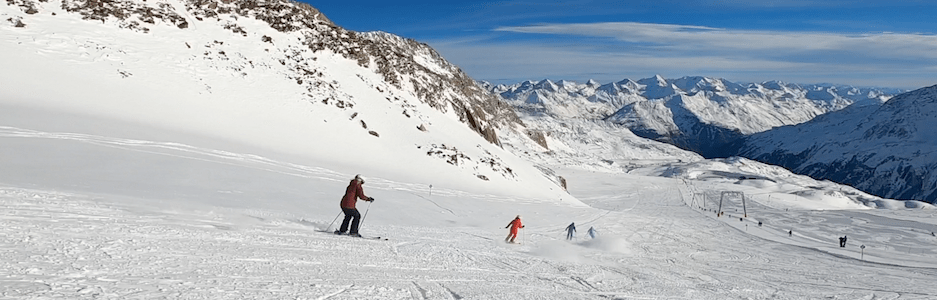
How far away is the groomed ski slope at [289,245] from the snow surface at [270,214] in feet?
0.27

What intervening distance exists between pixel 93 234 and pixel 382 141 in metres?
36.8

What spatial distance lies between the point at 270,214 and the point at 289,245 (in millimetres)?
5025

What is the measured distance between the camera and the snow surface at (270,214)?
9719mm

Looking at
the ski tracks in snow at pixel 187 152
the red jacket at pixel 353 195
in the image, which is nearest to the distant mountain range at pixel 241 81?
the ski tracks in snow at pixel 187 152

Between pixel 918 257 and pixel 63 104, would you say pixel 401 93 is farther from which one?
pixel 918 257

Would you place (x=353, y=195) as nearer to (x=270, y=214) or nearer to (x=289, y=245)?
(x=270, y=214)

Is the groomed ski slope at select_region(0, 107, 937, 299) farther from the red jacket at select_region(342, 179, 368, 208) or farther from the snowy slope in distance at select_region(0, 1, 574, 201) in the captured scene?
the snowy slope in distance at select_region(0, 1, 574, 201)

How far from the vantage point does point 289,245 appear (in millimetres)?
12820

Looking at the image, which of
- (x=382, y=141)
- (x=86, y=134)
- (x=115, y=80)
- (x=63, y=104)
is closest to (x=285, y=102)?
(x=382, y=141)

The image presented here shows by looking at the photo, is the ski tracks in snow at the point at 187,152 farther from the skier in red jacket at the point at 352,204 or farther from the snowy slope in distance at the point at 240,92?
the skier in red jacket at the point at 352,204

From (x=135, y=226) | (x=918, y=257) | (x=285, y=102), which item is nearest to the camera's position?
(x=135, y=226)

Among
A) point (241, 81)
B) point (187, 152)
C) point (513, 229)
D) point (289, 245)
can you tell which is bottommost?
point (289, 245)

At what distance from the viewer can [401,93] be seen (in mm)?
63000

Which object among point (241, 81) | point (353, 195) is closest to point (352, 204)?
point (353, 195)
